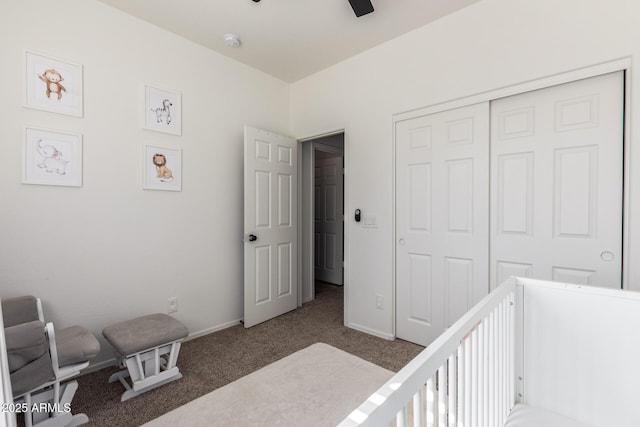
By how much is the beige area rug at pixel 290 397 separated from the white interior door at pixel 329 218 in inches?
121

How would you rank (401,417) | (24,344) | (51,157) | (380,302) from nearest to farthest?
(401,417) → (24,344) → (51,157) → (380,302)

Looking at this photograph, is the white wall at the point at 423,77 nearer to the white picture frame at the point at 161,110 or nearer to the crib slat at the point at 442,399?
the white picture frame at the point at 161,110

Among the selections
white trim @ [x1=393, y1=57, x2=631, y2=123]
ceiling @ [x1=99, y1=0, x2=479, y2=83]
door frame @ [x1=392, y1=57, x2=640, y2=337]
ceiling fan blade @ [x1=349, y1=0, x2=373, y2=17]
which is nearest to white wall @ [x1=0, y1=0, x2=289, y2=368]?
ceiling @ [x1=99, y1=0, x2=479, y2=83]

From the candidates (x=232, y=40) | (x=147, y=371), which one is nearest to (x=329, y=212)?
(x=232, y=40)

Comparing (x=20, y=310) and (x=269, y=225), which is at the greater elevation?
(x=269, y=225)

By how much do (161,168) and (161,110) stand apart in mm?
497

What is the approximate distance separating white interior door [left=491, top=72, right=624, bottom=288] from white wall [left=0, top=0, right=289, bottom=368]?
239cm

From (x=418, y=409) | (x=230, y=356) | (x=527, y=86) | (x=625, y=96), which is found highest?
(x=527, y=86)

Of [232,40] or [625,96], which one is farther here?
[232,40]

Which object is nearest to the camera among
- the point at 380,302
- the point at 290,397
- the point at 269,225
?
the point at 290,397

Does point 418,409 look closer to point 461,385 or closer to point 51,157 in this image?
point 461,385

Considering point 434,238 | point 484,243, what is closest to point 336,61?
point 434,238

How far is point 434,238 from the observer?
2533 mm

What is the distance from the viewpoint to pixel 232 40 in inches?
106
